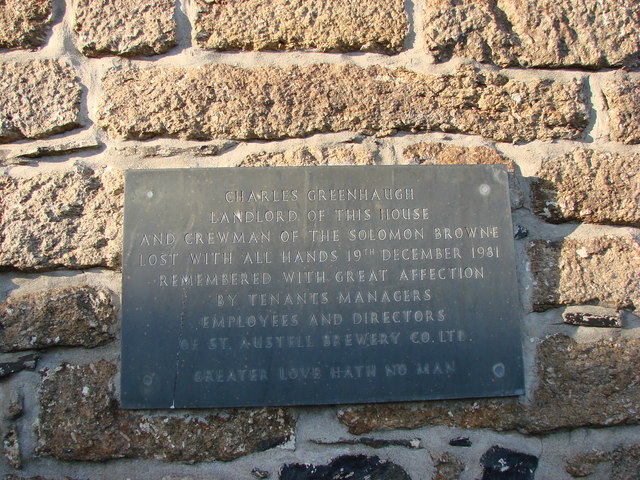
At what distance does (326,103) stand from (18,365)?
45.5 inches

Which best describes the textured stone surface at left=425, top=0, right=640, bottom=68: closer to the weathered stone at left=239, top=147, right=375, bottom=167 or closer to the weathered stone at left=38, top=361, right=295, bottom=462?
the weathered stone at left=239, top=147, right=375, bottom=167

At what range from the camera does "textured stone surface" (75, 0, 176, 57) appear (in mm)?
1804

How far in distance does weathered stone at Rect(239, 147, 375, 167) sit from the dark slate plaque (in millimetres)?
63

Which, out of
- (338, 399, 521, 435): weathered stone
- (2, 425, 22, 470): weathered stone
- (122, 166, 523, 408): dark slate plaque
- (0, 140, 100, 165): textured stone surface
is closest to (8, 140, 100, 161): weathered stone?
(0, 140, 100, 165): textured stone surface

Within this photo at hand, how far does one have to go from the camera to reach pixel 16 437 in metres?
1.61

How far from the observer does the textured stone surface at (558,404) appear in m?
1.64

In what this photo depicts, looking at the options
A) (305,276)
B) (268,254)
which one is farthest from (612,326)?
(268,254)

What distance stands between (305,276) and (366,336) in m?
0.23

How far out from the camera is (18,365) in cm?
165

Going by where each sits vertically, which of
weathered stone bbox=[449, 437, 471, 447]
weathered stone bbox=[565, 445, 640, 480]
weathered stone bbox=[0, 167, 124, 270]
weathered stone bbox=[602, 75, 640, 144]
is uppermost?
weathered stone bbox=[602, 75, 640, 144]

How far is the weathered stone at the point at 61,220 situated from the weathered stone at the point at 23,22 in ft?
1.42

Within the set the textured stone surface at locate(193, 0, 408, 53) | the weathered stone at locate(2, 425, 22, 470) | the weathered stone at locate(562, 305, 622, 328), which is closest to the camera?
the weathered stone at locate(2, 425, 22, 470)

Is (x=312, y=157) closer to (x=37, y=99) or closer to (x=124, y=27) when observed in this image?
(x=124, y=27)

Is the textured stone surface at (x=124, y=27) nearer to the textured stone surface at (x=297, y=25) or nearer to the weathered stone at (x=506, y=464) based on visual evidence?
the textured stone surface at (x=297, y=25)
